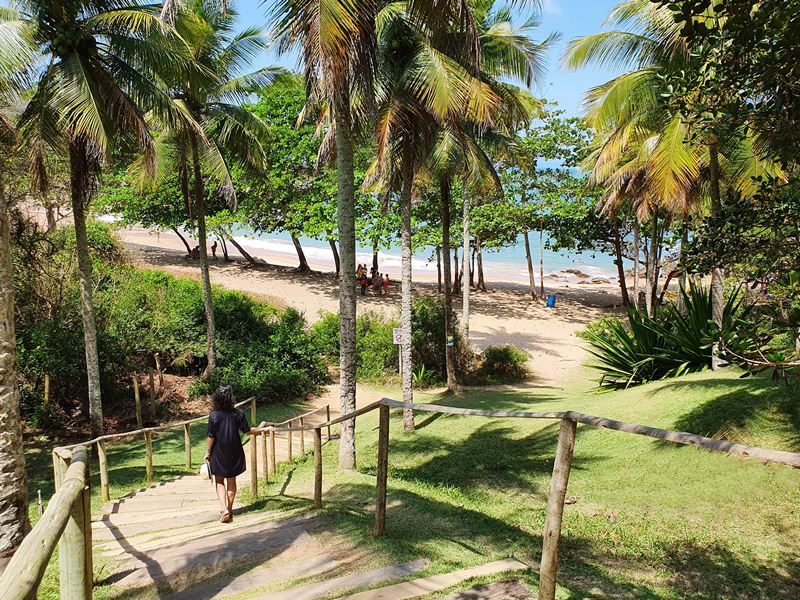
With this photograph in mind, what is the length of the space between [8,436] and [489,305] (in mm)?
24743

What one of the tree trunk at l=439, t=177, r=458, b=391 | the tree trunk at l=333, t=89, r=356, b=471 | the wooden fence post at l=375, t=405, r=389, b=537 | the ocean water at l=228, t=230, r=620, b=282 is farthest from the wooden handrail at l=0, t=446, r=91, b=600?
the ocean water at l=228, t=230, r=620, b=282

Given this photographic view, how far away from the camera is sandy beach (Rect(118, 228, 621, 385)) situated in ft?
68.1

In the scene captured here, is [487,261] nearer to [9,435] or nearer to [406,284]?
[406,284]

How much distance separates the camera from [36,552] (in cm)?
134

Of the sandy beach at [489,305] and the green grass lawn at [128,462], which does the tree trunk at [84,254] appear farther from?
the sandy beach at [489,305]

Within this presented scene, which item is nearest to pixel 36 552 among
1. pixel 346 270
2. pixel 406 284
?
pixel 346 270

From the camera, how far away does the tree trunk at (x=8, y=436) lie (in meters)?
4.14

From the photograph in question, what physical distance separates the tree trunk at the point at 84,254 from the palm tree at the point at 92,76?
0.06 ft

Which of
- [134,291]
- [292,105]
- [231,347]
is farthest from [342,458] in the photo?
[292,105]

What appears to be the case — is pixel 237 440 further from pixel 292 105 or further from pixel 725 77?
pixel 292 105

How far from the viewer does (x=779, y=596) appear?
360 cm

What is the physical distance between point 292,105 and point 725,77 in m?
24.2

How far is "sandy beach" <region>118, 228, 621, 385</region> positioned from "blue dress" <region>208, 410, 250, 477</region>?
1286 centimetres

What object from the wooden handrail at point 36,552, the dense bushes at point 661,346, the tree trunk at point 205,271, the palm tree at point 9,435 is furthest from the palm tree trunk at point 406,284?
the wooden handrail at point 36,552
